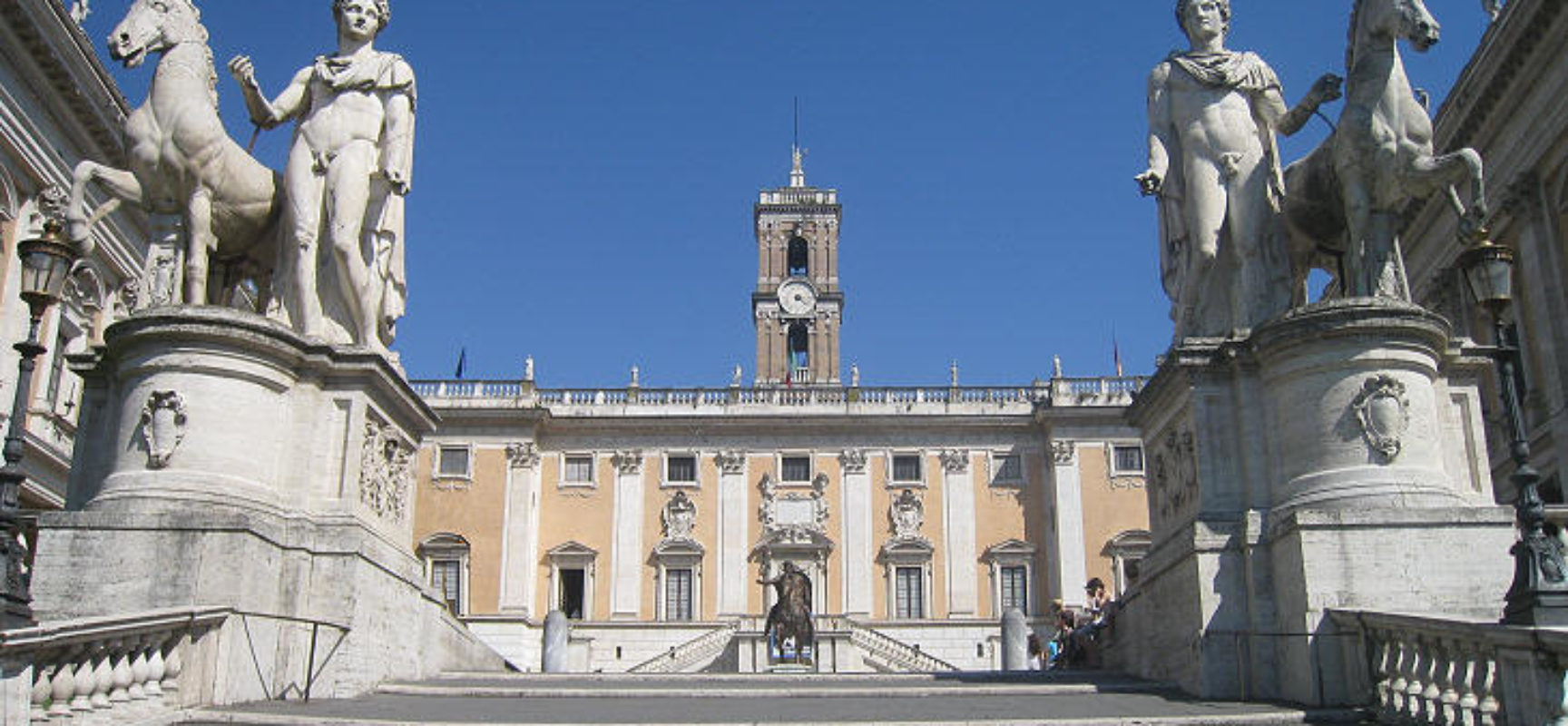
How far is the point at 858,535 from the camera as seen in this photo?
46656 mm

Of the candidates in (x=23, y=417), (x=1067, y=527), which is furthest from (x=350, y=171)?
(x=1067, y=527)

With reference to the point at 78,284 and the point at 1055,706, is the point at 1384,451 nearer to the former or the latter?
the point at 1055,706

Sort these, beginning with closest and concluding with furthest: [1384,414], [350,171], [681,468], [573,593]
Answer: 1. [1384,414]
2. [350,171]
3. [573,593]
4. [681,468]

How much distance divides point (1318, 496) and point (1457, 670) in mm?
2432

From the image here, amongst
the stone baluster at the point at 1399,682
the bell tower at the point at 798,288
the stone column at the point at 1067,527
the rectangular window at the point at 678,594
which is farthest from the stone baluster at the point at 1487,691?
the bell tower at the point at 798,288

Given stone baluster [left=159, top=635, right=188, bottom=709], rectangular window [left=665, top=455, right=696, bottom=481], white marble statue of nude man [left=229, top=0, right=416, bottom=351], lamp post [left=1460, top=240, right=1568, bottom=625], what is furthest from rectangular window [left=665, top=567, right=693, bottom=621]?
lamp post [left=1460, top=240, right=1568, bottom=625]

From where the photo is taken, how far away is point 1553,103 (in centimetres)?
2312

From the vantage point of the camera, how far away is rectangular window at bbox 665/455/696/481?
4716 centimetres

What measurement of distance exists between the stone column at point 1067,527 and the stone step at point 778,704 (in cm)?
3288

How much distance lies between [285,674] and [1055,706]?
574 cm

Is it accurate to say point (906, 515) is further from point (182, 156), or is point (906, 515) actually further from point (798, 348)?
point (182, 156)

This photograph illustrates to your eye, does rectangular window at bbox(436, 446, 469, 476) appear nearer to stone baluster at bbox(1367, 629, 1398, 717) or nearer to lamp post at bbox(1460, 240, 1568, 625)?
stone baluster at bbox(1367, 629, 1398, 717)

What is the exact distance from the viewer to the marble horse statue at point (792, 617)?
2605 centimetres

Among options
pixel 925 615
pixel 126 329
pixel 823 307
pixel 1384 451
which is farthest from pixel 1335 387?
pixel 823 307
